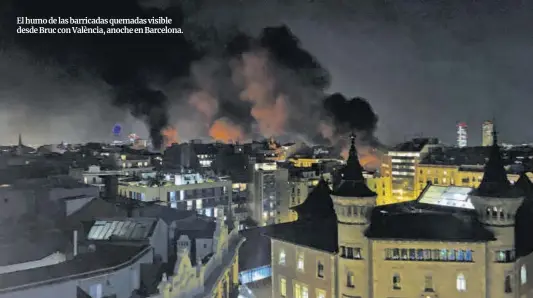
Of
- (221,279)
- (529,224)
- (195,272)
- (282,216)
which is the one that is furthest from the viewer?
(282,216)

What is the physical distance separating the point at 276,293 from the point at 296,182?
16067 mm

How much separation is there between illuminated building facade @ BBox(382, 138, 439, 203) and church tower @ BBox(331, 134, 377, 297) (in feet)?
78.0

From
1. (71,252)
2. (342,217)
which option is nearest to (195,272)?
(71,252)

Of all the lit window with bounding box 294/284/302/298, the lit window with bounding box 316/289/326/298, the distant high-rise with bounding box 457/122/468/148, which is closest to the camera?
the lit window with bounding box 316/289/326/298

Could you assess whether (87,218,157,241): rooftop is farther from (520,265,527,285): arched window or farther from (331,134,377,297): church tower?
(520,265,527,285): arched window

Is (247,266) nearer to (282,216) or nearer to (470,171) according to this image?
(282,216)

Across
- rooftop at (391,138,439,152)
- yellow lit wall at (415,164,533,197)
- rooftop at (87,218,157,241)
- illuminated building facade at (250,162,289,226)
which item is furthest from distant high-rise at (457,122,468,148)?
A: rooftop at (87,218,157,241)

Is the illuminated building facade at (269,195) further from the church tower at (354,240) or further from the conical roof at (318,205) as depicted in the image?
the church tower at (354,240)

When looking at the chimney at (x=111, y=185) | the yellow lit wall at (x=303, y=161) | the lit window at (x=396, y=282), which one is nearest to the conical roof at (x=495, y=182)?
the lit window at (x=396, y=282)

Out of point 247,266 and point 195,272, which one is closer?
point 195,272

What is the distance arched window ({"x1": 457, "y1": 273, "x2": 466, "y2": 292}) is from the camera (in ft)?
34.0

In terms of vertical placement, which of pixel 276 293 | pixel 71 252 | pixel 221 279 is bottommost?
pixel 276 293

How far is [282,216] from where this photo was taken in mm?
27734

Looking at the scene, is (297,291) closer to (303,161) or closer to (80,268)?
(80,268)
